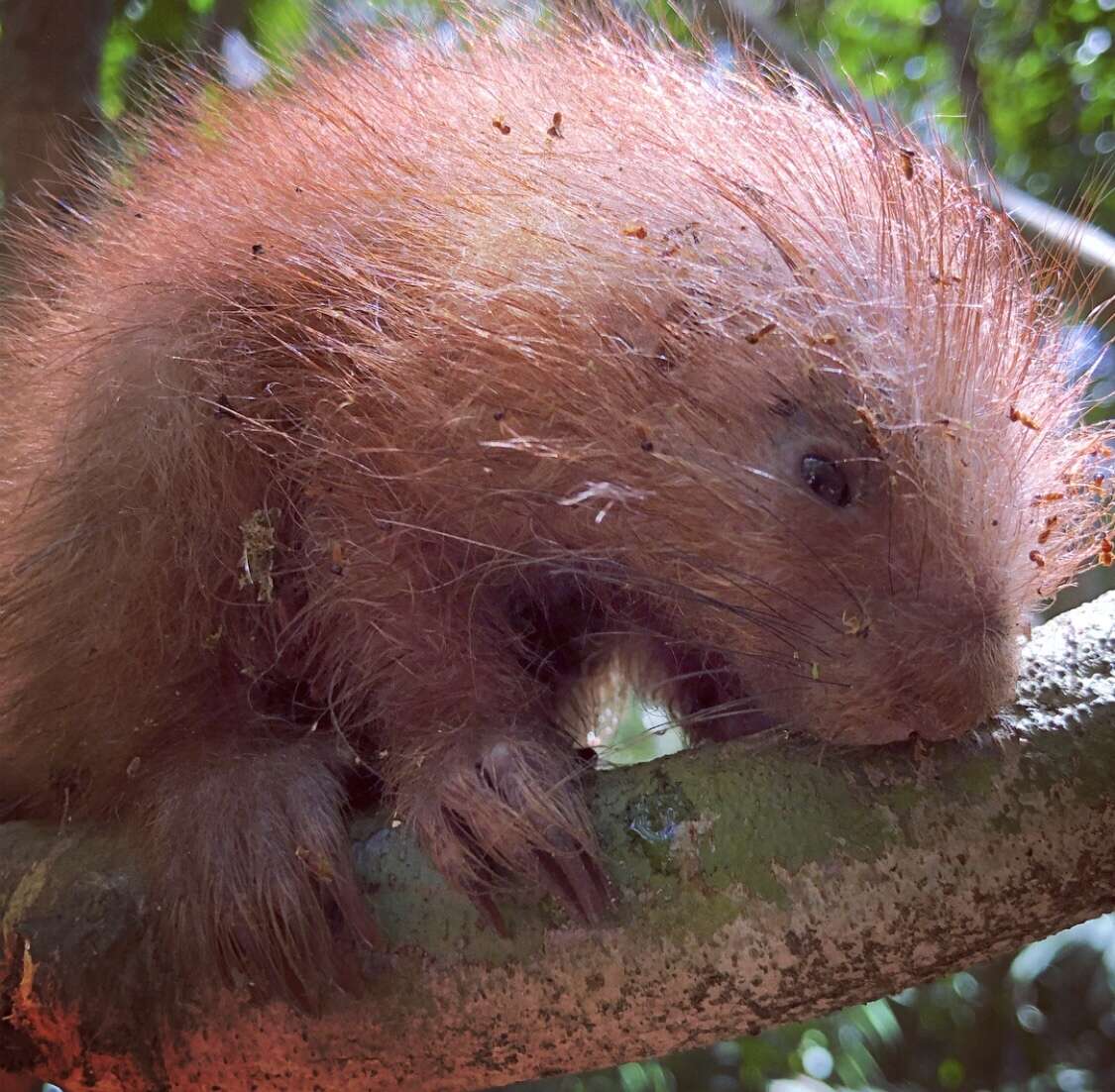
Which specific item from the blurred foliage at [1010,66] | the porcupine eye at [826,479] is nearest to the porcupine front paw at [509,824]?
the porcupine eye at [826,479]

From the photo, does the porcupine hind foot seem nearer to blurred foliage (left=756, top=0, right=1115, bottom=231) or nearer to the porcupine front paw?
the porcupine front paw

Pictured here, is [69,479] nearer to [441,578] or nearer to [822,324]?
[441,578]

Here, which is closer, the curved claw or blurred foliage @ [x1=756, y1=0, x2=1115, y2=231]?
the curved claw

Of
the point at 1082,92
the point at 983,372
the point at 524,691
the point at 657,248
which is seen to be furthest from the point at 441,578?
the point at 1082,92

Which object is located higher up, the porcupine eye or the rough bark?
the porcupine eye

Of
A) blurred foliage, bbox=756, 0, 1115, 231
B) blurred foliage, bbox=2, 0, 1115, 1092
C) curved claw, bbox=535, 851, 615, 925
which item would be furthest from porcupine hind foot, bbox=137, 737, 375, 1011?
blurred foliage, bbox=756, 0, 1115, 231
